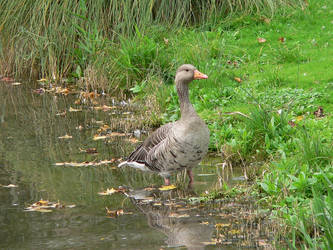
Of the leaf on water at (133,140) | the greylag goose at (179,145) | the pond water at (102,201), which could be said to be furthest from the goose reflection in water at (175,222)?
→ the leaf on water at (133,140)

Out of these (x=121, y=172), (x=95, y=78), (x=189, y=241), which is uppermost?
(x=95, y=78)

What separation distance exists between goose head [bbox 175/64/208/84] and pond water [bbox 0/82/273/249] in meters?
1.16

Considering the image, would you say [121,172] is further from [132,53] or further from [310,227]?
[132,53]

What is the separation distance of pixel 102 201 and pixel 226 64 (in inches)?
210

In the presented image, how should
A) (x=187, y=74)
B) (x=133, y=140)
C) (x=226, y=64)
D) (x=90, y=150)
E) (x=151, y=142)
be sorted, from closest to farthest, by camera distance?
(x=187, y=74) < (x=151, y=142) < (x=90, y=150) < (x=133, y=140) < (x=226, y=64)

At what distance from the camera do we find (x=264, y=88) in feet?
34.5

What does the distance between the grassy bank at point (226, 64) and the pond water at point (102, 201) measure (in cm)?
47

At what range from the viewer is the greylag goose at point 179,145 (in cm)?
728

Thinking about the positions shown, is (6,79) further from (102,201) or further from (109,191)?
(102,201)

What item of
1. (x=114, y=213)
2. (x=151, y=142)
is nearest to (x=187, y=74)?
(x=151, y=142)

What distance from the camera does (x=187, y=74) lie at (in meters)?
7.86

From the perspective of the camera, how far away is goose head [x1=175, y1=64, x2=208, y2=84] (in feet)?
25.7

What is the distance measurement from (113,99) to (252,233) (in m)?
7.00

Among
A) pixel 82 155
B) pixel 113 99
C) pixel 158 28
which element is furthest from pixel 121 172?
pixel 158 28
